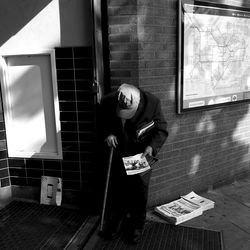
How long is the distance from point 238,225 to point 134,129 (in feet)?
5.54

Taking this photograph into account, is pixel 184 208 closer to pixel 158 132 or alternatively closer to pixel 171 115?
pixel 171 115

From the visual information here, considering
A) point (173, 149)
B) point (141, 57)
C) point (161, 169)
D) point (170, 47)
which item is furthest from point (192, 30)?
point (161, 169)

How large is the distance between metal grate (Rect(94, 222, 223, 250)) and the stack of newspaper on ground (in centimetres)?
13

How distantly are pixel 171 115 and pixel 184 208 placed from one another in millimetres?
1139

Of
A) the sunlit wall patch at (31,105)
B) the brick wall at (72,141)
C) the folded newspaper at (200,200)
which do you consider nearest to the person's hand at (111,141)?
the brick wall at (72,141)

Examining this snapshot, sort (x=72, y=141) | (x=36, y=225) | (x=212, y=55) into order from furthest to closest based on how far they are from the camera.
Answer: (x=212, y=55)
(x=72, y=141)
(x=36, y=225)

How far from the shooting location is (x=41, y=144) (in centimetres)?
407

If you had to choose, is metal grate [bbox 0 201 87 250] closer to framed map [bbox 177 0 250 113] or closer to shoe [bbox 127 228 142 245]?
shoe [bbox 127 228 142 245]

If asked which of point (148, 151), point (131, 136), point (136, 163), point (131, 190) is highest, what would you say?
point (131, 136)

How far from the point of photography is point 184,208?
3.99m

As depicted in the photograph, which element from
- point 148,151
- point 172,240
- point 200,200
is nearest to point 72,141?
point 148,151

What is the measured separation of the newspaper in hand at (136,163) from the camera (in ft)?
10.5

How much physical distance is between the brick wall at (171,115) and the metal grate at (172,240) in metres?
0.55

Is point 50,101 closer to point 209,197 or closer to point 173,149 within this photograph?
point 173,149
